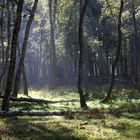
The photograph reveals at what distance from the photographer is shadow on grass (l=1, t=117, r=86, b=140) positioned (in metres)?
14.4

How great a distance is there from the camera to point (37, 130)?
626 inches

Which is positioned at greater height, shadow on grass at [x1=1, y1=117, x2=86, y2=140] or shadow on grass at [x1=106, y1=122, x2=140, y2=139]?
shadow on grass at [x1=1, y1=117, x2=86, y2=140]

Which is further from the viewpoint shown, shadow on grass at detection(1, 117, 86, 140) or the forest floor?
the forest floor

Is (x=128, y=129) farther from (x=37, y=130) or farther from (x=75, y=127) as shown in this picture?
(x=37, y=130)

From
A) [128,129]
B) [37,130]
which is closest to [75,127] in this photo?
[37,130]

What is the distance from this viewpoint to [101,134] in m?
15.1

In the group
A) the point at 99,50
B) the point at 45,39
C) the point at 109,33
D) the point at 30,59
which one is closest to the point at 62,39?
the point at 99,50


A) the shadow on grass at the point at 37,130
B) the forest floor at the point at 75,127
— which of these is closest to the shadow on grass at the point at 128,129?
the forest floor at the point at 75,127

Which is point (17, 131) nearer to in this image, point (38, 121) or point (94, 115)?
point (38, 121)

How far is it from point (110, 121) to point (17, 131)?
4.83 meters

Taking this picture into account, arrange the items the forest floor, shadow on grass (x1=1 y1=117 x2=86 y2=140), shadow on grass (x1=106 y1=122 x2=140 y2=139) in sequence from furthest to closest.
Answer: shadow on grass (x1=106 y1=122 x2=140 y2=139) < the forest floor < shadow on grass (x1=1 y1=117 x2=86 y2=140)

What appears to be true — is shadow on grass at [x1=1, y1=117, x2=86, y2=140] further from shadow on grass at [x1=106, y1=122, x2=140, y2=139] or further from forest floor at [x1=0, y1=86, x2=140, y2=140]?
shadow on grass at [x1=106, y1=122, x2=140, y2=139]

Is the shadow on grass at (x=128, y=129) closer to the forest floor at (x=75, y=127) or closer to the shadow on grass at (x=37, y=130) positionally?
the forest floor at (x=75, y=127)

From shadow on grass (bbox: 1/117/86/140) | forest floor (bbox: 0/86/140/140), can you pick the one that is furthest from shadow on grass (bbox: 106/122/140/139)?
shadow on grass (bbox: 1/117/86/140)
